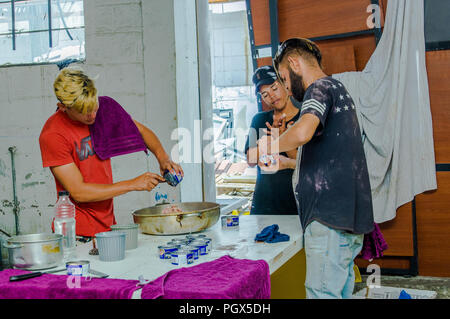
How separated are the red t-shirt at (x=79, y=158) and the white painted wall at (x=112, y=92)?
1.44 meters

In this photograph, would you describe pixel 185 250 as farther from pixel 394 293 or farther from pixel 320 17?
pixel 320 17

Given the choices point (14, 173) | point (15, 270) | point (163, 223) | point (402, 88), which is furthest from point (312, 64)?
point (14, 173)

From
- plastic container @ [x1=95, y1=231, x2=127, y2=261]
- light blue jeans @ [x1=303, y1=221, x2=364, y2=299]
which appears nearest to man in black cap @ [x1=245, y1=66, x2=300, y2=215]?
light blue jeans @ [x1=303, y1=221, x2=364, y2=299]

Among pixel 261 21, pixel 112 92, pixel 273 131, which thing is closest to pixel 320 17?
pixel 261 21

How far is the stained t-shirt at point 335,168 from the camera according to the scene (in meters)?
1.93

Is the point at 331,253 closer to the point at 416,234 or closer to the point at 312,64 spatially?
the point at 312,64

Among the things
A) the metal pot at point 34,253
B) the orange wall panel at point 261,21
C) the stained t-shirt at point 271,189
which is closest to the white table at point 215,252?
the metal pot at point 34,253

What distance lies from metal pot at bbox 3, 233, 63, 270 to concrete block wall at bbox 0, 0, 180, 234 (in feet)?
6.77

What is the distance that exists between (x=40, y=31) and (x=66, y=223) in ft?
9.33

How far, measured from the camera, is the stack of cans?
169cm

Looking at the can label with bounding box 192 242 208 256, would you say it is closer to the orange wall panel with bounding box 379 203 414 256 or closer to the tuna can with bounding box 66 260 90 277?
the tuna can with bounding box 66 260 90 277

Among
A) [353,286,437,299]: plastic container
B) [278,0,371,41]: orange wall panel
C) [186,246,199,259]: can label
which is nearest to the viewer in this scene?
[186,246,199,259]: can label

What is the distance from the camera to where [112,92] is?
3.89 m

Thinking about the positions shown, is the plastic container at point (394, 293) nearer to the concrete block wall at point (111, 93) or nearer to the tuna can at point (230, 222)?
the tuna can at point (230, 222)
